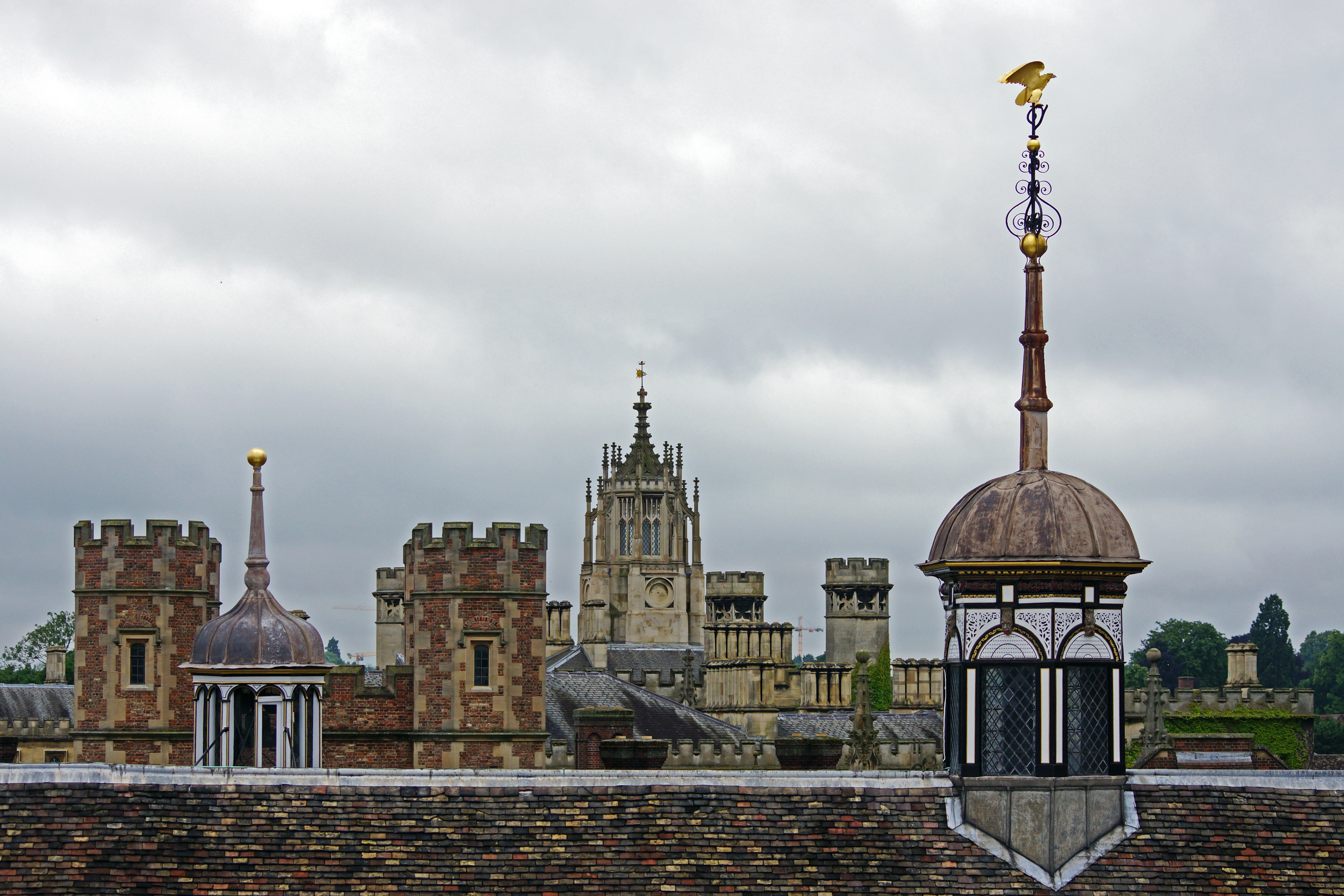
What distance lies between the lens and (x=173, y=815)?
23.7 metres

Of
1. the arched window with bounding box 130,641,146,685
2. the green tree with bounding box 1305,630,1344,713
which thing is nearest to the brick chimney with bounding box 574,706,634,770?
the arched window with bounding box 130,641,146,685

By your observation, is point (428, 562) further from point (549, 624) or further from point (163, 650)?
point (549, 624)

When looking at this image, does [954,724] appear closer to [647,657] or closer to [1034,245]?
[1034,245]

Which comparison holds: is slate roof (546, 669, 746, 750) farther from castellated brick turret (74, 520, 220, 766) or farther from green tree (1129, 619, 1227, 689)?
green tree (1129, 619, 1227, 689)

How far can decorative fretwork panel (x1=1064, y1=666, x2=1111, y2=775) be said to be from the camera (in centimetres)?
2464

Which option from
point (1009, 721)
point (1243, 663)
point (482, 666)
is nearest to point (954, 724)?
point (1009, 721)

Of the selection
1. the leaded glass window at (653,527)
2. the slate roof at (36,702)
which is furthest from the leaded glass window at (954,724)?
the leaded glass window at (653,527)

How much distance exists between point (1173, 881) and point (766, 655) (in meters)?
66.4

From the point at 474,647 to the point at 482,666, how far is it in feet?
1.48

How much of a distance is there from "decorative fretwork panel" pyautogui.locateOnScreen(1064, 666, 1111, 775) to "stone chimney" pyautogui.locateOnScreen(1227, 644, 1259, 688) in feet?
197

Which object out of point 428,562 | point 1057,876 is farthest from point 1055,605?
point 428,562

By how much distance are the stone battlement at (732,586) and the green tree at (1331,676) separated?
4722 cm

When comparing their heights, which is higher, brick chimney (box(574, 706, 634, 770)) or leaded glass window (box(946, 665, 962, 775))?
leaded glass window (box(946, 665, 962, 775))

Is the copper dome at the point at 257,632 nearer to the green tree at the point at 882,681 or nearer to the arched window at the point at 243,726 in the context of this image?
the arched window at the point at 243,726
